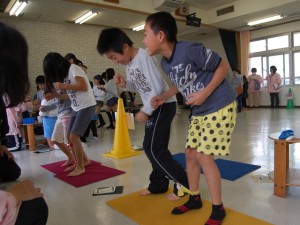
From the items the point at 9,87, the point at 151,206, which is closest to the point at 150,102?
the point at 151,206

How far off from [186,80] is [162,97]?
0.87ft

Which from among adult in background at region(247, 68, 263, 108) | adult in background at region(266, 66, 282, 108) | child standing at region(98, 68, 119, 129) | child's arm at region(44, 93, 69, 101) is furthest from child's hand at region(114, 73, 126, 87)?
adult in background at region(247, 68, 263, 108)

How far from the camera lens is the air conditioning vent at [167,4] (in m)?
6.84

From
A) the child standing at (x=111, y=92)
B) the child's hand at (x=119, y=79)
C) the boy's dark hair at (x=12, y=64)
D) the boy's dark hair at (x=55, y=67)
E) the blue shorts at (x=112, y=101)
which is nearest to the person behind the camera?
the boy's dark hair at (x=12, y=64)

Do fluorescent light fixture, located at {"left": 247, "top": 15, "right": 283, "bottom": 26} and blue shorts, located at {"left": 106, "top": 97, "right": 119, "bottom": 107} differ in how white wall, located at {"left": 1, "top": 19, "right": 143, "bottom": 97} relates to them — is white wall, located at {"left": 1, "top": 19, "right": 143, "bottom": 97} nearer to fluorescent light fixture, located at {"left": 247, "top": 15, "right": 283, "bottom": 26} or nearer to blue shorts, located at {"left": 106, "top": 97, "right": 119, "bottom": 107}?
blue shorts, located at {"left": 106, "top": 97, "right": 119, "bottom": 107}

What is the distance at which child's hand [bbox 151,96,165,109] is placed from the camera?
187cm

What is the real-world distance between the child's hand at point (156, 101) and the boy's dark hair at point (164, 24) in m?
0.40

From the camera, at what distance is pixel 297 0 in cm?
743

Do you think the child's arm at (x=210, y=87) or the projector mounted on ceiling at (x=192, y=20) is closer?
the child's arm at (x=210, y=87)

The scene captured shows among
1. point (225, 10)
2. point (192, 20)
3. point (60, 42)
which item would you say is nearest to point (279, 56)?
point (225, 10)

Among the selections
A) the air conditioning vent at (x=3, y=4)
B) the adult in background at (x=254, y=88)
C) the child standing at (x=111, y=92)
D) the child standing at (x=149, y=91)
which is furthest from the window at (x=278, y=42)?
the child standing at (x=149, y=91)

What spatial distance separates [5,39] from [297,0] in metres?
8.44

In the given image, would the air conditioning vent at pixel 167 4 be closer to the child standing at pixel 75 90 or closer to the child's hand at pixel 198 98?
the child standing at pixel 75 90

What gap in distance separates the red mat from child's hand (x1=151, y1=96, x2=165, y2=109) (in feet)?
4.02
